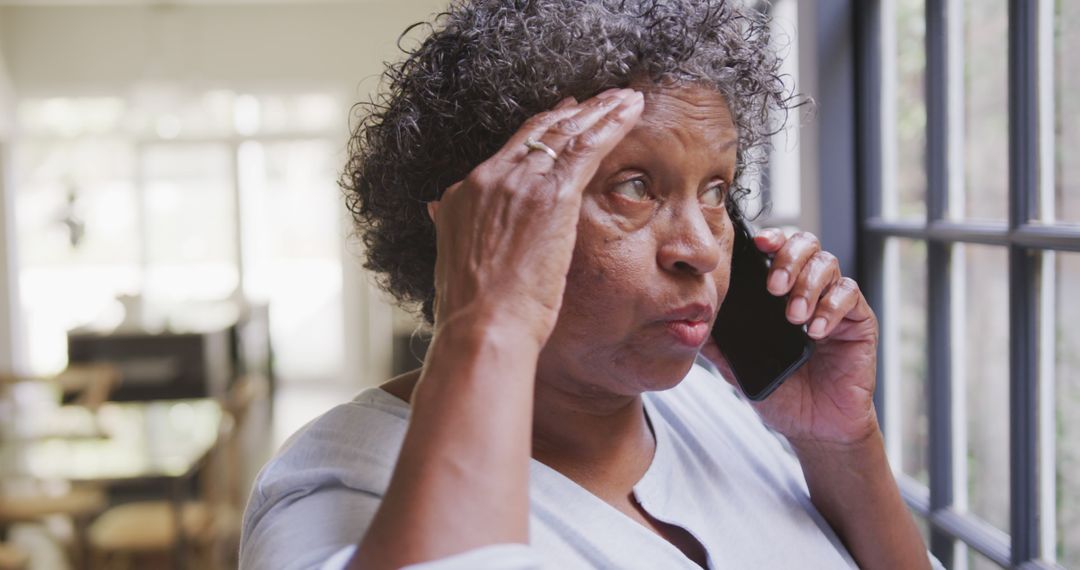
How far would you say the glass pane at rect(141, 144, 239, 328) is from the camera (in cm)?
963

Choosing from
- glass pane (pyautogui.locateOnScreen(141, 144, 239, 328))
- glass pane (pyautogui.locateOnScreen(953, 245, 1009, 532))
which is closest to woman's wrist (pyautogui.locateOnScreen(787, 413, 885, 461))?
glass pane (pyautogui.locateOnScreen(953, 245, 1009, 532))

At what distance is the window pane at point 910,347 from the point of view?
174 cm

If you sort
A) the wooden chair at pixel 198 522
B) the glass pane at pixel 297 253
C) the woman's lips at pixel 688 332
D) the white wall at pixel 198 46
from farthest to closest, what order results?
1. the glass pane at pixel 297 253
2. the white wall at pixel 198 46
3. the wooden chair at pixel 198 522
4. the woman's lips at pixel 688 332

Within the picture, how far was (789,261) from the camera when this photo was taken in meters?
1.05

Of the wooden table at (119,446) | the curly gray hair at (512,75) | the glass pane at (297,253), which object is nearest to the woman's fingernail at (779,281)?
the curly gray hair at (512,75)

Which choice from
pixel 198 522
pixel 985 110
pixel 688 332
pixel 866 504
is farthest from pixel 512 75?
pixel 198 522

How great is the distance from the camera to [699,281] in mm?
865

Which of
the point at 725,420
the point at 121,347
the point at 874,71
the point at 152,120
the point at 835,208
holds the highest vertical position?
the point at 152,120

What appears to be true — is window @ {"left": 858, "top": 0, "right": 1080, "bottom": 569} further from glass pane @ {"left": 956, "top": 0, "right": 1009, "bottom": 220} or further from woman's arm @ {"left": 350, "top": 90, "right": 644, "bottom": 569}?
woman's arm @ {"left": 350, "top": 90, "right": 644, "bottom": 569}

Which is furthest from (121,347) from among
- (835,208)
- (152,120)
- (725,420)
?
(725,420)

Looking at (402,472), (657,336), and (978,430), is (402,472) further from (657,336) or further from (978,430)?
(978,430)

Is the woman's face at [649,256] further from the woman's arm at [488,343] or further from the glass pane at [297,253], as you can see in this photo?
the glass pane at [297,253]

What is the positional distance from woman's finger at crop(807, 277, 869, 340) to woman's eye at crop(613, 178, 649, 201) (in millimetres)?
293

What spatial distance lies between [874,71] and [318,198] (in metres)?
8.60
